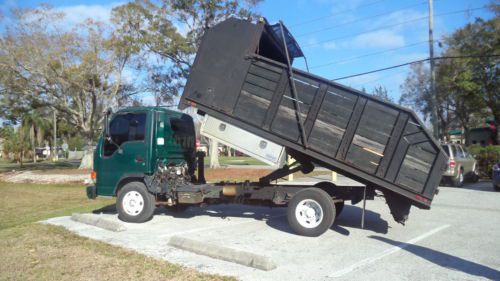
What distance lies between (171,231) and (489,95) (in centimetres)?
3044

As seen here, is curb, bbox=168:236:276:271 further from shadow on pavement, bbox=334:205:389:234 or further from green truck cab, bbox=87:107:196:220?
shadow on pavement, bbox=334:205:389:234

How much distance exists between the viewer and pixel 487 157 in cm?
2114

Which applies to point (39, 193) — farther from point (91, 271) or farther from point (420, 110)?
point (420, 110)

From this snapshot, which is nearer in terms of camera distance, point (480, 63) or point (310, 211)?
point (310, 211)

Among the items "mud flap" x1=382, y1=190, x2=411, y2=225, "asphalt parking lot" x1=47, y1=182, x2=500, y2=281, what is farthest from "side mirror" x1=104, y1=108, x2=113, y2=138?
"mud flap" x1=382, y1=190, x2=411, y2=225

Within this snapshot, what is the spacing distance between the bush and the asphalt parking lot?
10713 mm

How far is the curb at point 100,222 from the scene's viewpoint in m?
8.45

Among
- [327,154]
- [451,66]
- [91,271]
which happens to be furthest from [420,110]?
[91,271]

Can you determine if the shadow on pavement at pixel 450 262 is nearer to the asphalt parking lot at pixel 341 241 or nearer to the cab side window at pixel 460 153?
the asphalt parking lot at pixel 341 241

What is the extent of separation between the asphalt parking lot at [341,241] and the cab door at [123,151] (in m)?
1.05

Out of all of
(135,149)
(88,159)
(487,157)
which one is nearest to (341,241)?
(135,149)

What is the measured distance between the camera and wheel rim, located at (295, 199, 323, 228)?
786 centimetres

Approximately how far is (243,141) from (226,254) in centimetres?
240

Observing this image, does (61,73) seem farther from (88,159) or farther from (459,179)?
(459,179)
